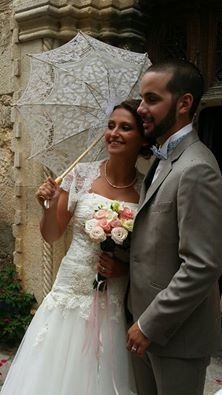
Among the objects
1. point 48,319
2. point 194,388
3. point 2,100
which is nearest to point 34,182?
point 2,100

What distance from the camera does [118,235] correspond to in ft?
6.98

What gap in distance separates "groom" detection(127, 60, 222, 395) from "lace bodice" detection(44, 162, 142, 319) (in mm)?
405

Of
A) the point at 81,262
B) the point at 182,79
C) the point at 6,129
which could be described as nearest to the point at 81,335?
the point at 81,262

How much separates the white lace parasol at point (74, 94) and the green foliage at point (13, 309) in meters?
2.02

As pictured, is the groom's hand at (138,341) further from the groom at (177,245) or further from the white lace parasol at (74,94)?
the white lace parasol at (74,94)

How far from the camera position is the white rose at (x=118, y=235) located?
2.12 meters

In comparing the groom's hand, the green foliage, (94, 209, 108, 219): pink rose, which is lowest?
the green foliage

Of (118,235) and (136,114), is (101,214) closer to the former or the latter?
(118,235)

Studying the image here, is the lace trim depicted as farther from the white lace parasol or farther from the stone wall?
the stone wall

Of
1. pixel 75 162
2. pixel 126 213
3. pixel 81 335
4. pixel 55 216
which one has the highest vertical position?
pixel 75 162

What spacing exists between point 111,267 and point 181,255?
1.94ft

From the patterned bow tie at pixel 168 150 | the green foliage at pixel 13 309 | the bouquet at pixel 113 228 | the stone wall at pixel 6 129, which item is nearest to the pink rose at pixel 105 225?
the bouquet at pixel 113 228

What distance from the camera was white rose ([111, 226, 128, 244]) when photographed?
212cm

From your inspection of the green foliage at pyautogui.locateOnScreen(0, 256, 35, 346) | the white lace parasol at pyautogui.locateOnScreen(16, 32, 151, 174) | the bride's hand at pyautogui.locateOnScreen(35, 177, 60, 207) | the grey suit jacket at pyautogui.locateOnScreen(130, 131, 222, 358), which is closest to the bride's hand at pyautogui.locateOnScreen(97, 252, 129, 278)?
the grey suit jacket at pyautogui.locateOnScreen(130, 131, 222, 358)
